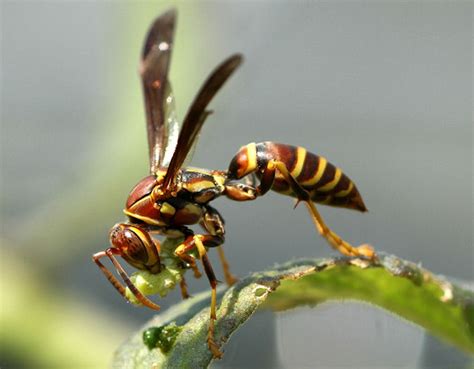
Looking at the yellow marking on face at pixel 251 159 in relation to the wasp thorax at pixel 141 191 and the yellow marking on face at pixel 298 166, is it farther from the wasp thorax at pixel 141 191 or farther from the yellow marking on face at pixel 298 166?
the wasp thorax at pixel 141 191

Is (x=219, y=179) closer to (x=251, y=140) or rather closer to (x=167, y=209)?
(x=167, y=209)

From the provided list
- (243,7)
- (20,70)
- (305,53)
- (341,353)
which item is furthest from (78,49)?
(341,353)

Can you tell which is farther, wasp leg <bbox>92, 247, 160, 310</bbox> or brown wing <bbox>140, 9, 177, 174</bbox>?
brown wing <bbox>140, 9, 177, 174</bbox>

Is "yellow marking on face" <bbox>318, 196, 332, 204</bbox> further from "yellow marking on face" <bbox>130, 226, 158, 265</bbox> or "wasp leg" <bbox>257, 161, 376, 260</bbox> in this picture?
"yellow marking on face" <bbox>130, 226, 158, 265</bbox>

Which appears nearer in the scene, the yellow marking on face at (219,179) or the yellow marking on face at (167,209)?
the yellow marking on face at (167,209)

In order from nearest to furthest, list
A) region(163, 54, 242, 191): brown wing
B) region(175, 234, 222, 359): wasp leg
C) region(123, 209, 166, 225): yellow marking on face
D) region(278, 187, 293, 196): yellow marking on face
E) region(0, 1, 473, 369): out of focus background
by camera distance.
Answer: region(163, 54, 242, 191): brown wing
region(175, 234, 222, 359): wasp leg
region(123, 209, 166, 225): yellow marking on face
region(278, 187, 293, 196): yellow marking on face
region(0, 1, 473, 369): out of focus background

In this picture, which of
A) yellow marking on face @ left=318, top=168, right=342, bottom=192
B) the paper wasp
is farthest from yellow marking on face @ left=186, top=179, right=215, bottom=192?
yellow marking on face @ left=318, top=168, right=342, bottom=192

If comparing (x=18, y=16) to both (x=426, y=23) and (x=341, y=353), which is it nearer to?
(x=426, y=23)

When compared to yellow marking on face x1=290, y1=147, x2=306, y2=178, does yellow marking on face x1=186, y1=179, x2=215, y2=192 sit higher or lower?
higher

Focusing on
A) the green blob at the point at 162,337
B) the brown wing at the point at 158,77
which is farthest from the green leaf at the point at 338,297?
the brown wing at the point at 158,77
